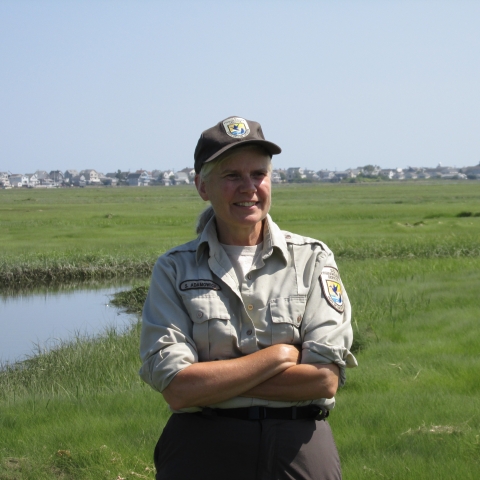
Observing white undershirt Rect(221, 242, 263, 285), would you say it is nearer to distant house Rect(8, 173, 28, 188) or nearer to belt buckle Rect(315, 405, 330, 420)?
belt buckle Rect(315, 405, 330, 420)

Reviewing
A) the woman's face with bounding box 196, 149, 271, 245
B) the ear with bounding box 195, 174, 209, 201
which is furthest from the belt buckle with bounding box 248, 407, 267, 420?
the ear with bounding box 195, 174, 209, 201

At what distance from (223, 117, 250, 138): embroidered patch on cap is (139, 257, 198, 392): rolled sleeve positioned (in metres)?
0.56

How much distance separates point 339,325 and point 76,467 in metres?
3.03

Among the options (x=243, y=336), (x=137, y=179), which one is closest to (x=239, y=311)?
(x=243, y=336)

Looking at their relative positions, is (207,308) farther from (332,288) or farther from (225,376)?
(332,288)

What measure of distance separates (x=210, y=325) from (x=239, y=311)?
123 millimetres

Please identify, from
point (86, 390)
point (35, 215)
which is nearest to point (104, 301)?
point (86, 390)

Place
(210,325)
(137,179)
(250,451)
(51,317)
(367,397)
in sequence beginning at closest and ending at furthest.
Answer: (250,451), (210,325), (367,397), (51,317), (137,179)

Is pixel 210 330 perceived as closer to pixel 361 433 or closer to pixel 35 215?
pixel 361 433

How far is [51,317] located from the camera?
1586 centimetres

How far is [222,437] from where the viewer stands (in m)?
2.82

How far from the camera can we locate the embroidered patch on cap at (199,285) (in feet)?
9.72

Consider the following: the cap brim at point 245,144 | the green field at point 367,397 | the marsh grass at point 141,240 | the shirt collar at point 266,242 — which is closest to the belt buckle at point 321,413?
the shirt collar at point 266,242

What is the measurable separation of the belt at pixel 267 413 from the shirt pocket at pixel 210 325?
0.66 feet
